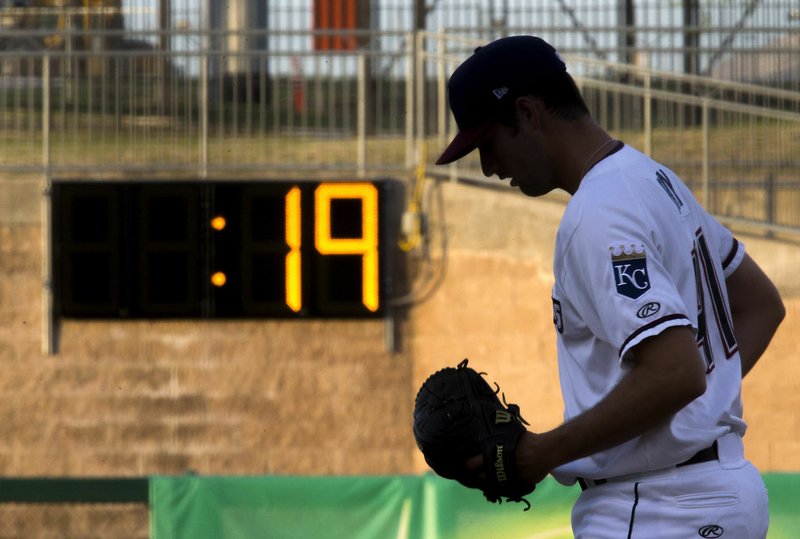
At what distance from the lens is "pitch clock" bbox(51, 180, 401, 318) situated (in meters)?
9.41

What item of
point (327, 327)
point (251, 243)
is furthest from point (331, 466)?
point (251, 243)

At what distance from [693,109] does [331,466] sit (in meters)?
3.91

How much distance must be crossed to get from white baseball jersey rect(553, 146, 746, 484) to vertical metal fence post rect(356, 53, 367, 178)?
771cm

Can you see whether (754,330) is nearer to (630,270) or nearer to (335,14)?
(630,270)

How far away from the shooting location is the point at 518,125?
8.38 ft

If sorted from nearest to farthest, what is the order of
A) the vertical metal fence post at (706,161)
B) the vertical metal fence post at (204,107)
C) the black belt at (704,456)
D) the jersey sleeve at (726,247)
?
the black belt at (704,456), the jersey sleeve at (726,247), the vertical metal fence post at (706,161), the vertical metal fence post at (204,107)

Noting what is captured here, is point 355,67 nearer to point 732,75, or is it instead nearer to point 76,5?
point 732,75

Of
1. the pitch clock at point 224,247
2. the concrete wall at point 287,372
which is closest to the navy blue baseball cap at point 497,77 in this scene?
the pitch clock at point 224,247

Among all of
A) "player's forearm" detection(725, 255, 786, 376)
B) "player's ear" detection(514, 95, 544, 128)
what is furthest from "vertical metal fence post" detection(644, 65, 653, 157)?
"player's ear" detection(514, 95, 544, 128)

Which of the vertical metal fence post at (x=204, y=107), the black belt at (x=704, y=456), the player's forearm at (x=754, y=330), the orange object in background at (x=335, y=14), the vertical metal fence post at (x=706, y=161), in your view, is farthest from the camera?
the orange object in background at (x=335, y=14)

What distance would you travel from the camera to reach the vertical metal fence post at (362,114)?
406 inches

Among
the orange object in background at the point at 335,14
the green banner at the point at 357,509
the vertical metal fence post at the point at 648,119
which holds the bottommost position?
the green banner at the point at 357,509

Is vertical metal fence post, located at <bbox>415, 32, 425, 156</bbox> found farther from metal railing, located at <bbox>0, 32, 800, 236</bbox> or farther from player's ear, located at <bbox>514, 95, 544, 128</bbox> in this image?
player's ear, located at <bbox>514, 95, 544, 128</bbox>

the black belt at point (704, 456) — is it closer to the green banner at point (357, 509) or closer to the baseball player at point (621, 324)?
the baseball player at point (621, 324)
